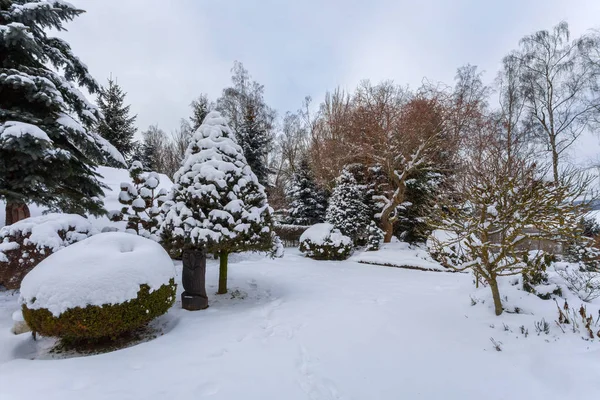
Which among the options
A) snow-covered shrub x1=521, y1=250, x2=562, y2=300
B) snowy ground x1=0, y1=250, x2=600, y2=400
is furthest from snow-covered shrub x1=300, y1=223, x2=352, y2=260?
snow-covered shrub x1=521, y1=250, x2=562, y2=300

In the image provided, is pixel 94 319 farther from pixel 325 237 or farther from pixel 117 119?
pixel 117 119

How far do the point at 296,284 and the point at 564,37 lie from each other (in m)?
15.4

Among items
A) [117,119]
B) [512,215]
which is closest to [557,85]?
[512,215]

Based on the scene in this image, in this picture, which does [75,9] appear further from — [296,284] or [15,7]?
[296,284]

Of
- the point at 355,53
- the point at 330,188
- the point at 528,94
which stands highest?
the point at 528,94

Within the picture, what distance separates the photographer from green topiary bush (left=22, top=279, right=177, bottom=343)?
250 cm

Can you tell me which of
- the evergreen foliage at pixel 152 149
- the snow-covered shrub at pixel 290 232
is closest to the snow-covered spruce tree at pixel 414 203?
the snow-covered shrub at pixel 290 232

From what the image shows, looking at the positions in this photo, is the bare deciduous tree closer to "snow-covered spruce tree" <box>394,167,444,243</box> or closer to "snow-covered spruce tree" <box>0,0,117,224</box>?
"snow-covered spruce tree" <box>394,167,444,243</box>

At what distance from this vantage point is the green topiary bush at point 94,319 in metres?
2.50

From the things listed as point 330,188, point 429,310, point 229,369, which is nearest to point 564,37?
point 330,188

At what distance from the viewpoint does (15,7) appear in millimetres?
4730

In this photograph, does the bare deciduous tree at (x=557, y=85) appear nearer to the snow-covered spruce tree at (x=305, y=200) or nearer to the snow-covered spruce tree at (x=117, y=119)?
the snow-covered spruce tree at (x=305, y=200)

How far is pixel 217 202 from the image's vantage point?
161 inches

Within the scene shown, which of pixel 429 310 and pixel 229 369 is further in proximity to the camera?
pixel 429 310
